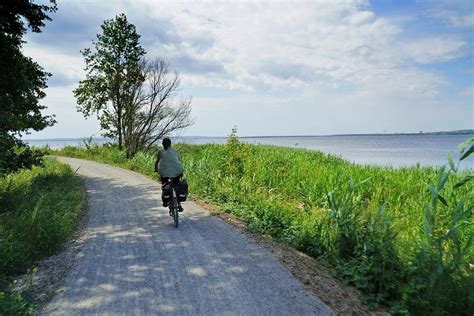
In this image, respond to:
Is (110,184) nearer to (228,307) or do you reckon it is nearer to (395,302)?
(228,307)

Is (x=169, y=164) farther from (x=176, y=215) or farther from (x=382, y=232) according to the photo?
(x=382, y=232)

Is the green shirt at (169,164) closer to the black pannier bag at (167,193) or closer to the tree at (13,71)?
the black pannier bag at (167,193)

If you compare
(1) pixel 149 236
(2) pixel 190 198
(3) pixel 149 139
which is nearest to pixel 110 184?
(2) pixel 190 198

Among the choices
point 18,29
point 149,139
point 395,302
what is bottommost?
point 395,302

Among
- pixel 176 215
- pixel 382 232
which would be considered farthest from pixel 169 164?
pixel 382 232

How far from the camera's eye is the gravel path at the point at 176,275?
455cm

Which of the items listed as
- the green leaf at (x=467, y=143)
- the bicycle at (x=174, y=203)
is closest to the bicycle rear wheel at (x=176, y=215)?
the bicycle at (x=174, y=203)

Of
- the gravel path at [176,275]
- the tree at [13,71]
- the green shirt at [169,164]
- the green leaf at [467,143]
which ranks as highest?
the tree at [13,71]

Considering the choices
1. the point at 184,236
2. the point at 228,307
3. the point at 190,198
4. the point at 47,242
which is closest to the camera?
the point at 228,307

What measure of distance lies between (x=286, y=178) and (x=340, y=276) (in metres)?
8.12

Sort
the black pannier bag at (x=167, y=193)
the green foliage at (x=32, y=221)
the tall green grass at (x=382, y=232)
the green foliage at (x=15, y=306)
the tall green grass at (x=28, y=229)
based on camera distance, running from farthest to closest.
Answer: the black pannier bag at (x=167, y=193) → the green foliage at (x=32, y=221) → the tall green grass at (x=28, y=229) → the tall green grass at (x=382, y=232) → the green foliage at (x=15, y=306)

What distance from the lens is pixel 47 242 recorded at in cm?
683

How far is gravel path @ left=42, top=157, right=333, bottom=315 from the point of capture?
4.55m

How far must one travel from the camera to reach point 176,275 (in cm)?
550
